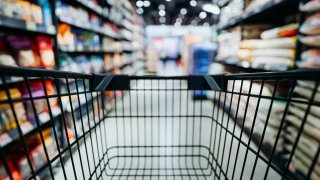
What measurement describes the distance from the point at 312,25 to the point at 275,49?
62 cm

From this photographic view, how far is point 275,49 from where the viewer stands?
201cm

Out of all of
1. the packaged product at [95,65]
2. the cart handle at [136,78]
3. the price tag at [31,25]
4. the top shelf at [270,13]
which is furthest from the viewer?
the packaged product at [95,65]

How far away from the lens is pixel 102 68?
351cm

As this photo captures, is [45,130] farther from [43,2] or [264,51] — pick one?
[264,51]

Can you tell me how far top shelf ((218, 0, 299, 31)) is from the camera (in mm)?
1875

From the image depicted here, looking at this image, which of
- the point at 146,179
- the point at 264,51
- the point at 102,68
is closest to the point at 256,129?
the point at 264,51

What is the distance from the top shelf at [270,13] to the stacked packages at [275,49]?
0.21 m

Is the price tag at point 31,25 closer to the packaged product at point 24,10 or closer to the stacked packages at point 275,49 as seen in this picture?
the packaged product at point 24,10

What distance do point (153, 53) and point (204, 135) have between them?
8.28 meters

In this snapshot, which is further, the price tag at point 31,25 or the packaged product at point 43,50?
the packaged product at point 43,50

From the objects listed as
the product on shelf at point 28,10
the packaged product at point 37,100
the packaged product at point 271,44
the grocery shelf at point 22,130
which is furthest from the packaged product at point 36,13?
the packaged product at point 271,44

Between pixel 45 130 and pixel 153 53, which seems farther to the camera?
pixel 153 53

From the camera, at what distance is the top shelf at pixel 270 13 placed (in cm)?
187

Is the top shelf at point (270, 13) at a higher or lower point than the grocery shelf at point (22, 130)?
higher
